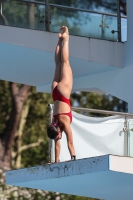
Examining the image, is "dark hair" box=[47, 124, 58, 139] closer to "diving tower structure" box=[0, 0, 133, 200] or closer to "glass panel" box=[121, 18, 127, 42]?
"diving tower structure" box=[0, 0, 133, 200]

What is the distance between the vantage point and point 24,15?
14938 mm

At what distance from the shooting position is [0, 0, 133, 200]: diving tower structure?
41.6ft

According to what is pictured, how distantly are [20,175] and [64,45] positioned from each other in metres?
2.45

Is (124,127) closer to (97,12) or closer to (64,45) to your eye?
(64,45)

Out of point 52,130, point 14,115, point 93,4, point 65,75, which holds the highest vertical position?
point 93,4

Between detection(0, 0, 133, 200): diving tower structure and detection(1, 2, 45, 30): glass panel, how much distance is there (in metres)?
0.05

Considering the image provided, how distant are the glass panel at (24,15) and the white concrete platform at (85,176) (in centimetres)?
340

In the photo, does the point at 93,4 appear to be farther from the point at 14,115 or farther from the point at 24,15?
the point at 14,115

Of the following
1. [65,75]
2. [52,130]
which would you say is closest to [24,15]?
[65,75]

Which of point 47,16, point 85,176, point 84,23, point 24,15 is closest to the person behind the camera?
point 85,176

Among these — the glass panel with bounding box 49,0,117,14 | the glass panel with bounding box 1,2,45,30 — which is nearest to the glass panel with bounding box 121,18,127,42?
the glass panel with bounding box 49,0,117,14

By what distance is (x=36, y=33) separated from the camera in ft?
47.2

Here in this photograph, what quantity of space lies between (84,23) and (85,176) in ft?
15.4

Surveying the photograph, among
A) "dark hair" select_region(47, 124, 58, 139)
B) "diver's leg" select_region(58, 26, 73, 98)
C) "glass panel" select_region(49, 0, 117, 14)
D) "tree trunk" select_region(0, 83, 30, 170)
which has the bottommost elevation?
"dark hair" select_region(47, 124, 58, 139)
